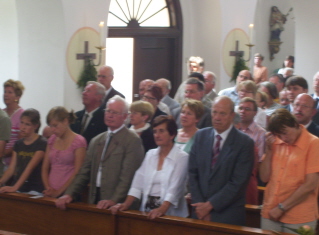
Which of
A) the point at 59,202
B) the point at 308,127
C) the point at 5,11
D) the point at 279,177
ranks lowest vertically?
the point at 59,202

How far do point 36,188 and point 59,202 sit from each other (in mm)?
689

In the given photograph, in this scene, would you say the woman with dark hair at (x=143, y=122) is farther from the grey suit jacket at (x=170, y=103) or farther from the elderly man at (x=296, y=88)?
the elderly man at (x=296, y=88)

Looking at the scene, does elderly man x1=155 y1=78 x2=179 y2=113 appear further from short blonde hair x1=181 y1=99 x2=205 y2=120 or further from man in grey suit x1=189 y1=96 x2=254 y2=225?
man in grey suit x1=189 y1=96 x2=254 y2=225

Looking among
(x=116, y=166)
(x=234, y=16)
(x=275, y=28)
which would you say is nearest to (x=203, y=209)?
(x=116, y=166)

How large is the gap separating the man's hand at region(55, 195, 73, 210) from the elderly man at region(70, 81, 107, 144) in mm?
1104

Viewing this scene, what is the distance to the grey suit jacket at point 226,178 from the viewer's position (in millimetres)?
4148

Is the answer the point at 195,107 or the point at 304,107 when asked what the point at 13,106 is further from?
the point at 304,107

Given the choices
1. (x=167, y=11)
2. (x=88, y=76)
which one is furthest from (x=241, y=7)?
(x=88, y=76)

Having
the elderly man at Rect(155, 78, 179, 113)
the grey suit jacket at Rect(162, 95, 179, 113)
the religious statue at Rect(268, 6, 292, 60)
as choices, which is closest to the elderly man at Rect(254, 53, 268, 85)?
the religious statue at Rect(268, 6, 292, 60)

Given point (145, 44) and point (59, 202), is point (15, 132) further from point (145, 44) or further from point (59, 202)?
point (145, 44)

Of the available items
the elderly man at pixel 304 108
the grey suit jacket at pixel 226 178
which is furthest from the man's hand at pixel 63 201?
the elderly man at pixel 304 108

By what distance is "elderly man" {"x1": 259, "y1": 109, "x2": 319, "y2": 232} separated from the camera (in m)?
4.01

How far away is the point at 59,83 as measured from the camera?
796 centimetres

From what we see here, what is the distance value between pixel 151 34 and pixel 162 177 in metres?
6.52
